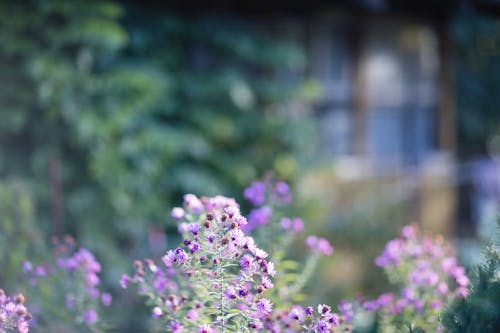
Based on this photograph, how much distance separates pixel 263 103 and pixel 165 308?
454 cm

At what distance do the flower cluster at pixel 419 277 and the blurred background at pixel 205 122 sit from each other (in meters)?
1.16

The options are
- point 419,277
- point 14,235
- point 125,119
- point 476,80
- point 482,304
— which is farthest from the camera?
point 476,80

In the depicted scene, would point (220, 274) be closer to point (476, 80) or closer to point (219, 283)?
point (219, 283)

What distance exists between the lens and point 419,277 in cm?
283

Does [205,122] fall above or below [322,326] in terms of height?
above

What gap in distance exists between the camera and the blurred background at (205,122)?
17.7ft

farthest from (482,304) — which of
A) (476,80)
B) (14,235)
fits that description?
(476,80)

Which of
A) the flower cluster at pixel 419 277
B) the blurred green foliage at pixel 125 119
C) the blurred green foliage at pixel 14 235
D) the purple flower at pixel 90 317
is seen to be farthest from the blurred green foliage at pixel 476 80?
the purple flower at pixel 90 317

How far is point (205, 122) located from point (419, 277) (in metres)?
3.58

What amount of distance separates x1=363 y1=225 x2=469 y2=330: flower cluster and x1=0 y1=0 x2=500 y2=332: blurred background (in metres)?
1.16

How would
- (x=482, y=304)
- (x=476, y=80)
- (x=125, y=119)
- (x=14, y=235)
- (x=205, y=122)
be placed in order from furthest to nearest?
(x=476, y=80), (x=205, y=122), (x=125, y=119), (x=14, y=235), (x=482, y=304)

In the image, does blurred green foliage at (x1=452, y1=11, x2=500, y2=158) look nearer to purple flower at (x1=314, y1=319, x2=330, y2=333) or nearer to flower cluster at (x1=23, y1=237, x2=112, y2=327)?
flower cluster at (x1=23, y1=237, x2=112, y2=327)

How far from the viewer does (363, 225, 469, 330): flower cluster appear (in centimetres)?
274

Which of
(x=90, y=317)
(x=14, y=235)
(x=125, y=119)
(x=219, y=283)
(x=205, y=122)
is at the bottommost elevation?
(x=219, y=283)
